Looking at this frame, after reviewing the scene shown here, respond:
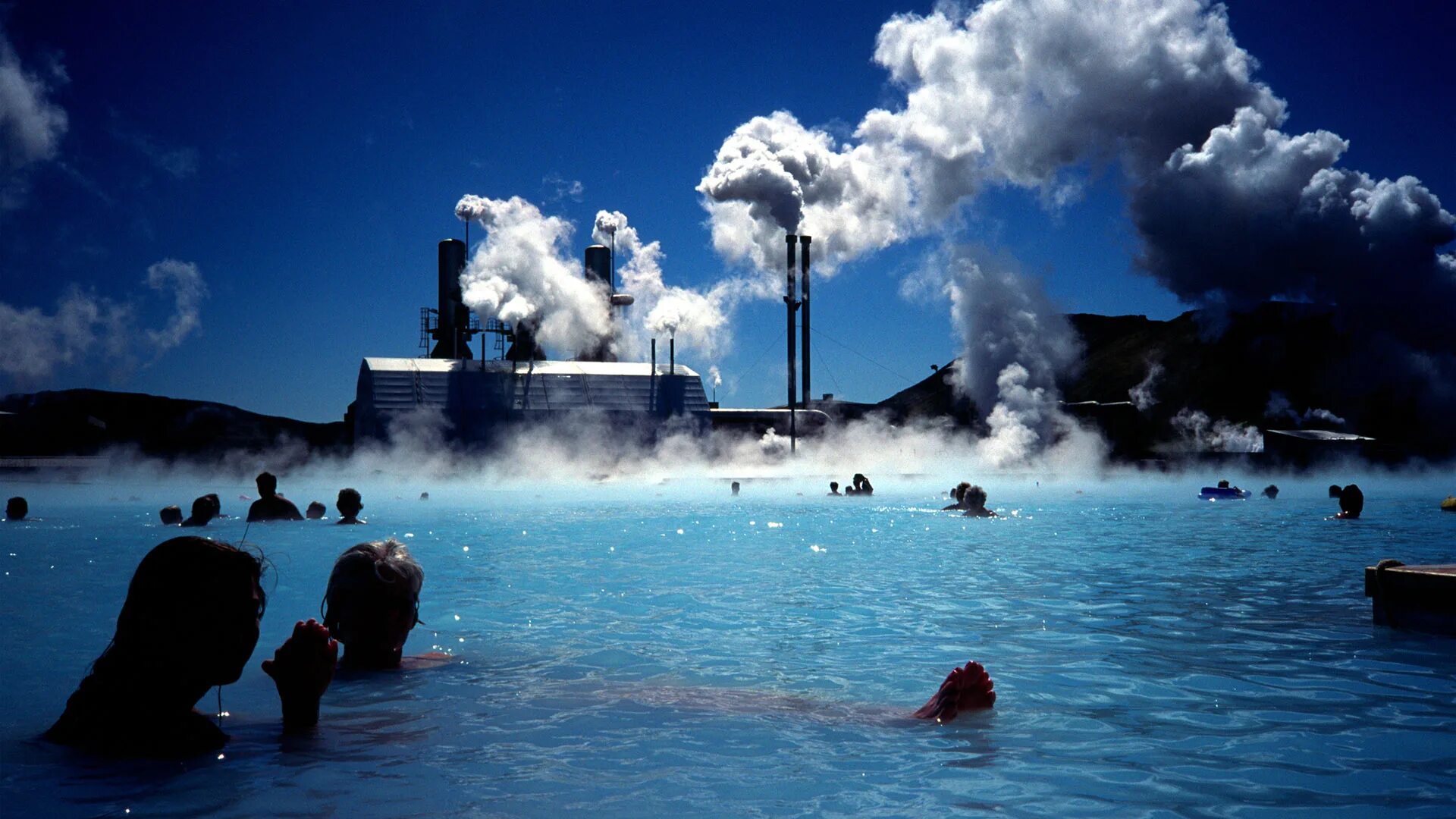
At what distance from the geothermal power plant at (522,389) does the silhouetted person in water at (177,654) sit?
113ft

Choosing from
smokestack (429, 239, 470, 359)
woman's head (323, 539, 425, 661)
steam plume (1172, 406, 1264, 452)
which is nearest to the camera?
woman's head (323, 539, 425, 661)

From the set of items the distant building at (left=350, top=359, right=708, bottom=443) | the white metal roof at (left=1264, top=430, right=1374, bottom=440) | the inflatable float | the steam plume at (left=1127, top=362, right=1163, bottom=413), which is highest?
the steam plume at (left=1127, top=362, right=1163, bottom=413)

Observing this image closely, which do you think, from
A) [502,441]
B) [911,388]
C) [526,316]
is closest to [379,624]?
[502,441]

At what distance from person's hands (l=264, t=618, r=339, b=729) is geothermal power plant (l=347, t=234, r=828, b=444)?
112ft

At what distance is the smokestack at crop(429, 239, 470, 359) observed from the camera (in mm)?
44156

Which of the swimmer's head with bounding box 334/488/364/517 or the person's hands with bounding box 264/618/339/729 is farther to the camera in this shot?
the swimmer's head with bounding box 334/488/364/517

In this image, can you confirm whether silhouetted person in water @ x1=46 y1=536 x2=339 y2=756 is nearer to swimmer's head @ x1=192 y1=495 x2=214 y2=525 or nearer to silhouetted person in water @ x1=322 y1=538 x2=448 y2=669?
silhouetted person in water @ x1=322 y1=538 x2=448 y2=669

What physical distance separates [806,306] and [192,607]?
44.4 m

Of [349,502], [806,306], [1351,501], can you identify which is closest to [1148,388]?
[806,306]

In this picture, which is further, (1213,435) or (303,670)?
(1213,435)

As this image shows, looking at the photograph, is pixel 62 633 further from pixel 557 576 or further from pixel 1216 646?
pixel 1216 646

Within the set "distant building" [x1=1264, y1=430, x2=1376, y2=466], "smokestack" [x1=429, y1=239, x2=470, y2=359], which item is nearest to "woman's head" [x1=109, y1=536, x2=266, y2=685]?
"distant building" [x1=1264, y1=430, x2=1376, y2=466]

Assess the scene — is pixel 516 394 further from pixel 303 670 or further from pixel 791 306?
pixel 303 670

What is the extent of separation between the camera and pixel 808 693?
4.57m
